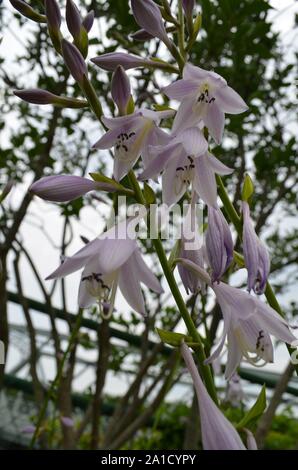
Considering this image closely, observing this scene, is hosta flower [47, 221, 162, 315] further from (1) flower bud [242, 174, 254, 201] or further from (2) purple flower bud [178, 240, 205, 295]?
(1) flower bud [242, 174, 254, 201]

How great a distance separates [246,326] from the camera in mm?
774

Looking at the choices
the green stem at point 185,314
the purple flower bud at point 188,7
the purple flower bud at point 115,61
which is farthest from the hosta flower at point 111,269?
the purple flower bud at point 188,7

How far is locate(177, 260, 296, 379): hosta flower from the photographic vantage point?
2.37 feet

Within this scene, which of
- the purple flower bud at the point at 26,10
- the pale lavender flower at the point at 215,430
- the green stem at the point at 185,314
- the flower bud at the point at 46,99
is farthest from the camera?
the purple flower bud at the point at 26,10

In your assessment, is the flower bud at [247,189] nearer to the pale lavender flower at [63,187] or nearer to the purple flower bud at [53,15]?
the pale lavender flower at [63,187]

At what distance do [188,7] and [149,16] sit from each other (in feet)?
0.27

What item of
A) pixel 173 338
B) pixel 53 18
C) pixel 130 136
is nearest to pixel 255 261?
pixel 173 338

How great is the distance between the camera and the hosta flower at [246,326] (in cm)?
72

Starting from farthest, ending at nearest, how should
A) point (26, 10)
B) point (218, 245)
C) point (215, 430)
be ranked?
point (26, 10) → point (218, 245) → point (215, 430)

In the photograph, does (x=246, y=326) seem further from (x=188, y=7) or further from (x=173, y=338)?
(x=188, y=7)

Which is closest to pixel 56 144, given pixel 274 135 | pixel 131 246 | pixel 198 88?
pixel 274 135

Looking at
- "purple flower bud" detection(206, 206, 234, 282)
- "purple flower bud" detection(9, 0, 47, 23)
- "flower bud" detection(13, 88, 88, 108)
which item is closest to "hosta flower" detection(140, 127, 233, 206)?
"purple flower bud" detection(206, 206, 234, 282)

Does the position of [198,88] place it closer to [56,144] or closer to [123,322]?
[123,322]

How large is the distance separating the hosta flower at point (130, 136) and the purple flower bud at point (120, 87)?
0.08 feet
